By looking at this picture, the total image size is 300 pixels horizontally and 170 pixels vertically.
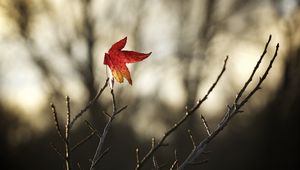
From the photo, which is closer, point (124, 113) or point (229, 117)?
point (229, 117)

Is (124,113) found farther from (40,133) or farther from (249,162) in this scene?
(40,133)

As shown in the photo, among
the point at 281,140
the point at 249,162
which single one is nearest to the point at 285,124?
the point at 281,140

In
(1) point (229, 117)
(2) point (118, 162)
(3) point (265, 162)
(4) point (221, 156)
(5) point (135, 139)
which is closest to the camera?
(1) point (229, 117)

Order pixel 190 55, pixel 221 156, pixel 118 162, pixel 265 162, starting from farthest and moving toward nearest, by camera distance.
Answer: pixel 221 156
pixel 118 162
pixel 265 162
pixel 190 55

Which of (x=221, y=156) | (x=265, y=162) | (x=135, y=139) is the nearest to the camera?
(x=265, y=162)

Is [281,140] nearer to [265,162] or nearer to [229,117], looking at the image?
[265,162]

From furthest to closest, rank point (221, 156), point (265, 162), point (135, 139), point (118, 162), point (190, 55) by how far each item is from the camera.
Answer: point (221, 156) → point (135, 139) → point (118, 162) → point (265, 162) → point (190, 55)

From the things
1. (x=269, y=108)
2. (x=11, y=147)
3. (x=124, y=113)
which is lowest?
(x=269, y=108)

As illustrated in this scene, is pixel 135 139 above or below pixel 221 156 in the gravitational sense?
above

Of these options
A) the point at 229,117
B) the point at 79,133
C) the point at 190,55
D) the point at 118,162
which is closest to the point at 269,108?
the point at 190,55
